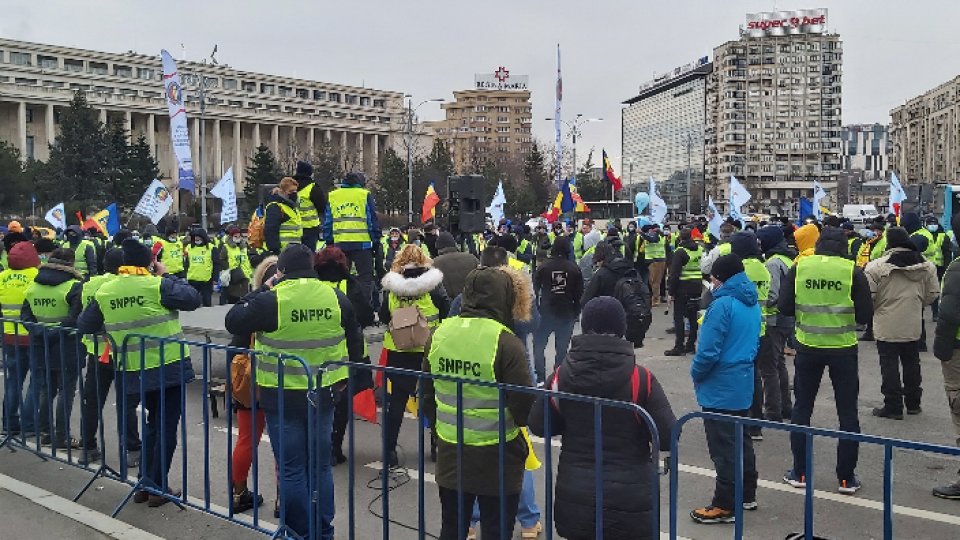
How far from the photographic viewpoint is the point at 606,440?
13.2 ft

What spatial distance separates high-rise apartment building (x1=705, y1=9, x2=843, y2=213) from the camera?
476 feet

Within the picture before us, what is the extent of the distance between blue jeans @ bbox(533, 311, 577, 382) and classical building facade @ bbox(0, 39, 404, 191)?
77106mm

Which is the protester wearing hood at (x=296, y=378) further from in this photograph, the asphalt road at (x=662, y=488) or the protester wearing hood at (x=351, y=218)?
the protester wearing hood at (x=351, y=218)

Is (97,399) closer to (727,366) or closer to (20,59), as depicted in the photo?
(727,366)

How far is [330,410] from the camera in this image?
17.6 feet

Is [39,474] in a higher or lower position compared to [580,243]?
lower

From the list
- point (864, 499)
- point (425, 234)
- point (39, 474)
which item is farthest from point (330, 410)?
point (425, 234)

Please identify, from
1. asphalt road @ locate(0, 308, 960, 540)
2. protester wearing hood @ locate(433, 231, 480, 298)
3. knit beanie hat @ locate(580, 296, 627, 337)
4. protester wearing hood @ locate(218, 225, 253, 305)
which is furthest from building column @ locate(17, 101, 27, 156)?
knit beanie hat @ locate(580, 296, 627, 337)

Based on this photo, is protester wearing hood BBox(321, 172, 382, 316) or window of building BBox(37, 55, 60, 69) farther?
window of building BBox(37, 55, 60, 69)

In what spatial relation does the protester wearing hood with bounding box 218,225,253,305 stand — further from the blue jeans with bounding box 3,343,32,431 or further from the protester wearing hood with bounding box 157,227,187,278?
the blue jeans with bounding box 3,343,32,431

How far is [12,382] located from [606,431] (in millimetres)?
6195

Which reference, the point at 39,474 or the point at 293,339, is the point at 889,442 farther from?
the point at 39,474

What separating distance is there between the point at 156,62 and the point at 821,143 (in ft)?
335

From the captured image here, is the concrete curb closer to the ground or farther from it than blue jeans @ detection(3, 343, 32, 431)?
closer to the ground
